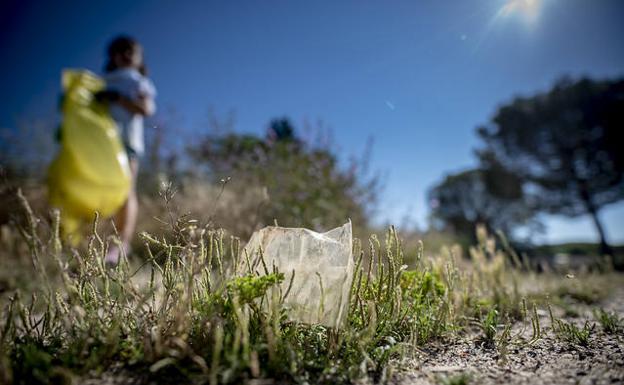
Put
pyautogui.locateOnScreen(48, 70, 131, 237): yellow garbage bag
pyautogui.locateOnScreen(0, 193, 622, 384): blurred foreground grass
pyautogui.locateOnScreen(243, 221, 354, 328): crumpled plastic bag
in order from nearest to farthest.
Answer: pyautogui.locateOnScreen(0, 193, 622, 384): blurred foreground grass, pyautogui.locateOnScreen(243, 221, 354, 328): crumpled plastic bag, pyautogui.locateOnScreen(48, 70, 131, 237): yellow garbage bag

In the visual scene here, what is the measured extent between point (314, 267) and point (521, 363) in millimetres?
777

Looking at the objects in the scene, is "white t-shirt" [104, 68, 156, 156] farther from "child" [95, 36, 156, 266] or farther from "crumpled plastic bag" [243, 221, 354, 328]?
"crumpled plastic bag" [243, 221, 354, 328]

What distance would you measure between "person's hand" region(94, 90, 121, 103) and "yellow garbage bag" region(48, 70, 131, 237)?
0.22 ft

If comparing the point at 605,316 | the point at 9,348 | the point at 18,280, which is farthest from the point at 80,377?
the point at 18,280

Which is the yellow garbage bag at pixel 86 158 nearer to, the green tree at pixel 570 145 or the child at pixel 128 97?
the child at pixel 128 97

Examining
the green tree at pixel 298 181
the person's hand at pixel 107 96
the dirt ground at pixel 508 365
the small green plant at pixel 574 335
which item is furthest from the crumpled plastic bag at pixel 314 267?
the person's hand at pixel 107 96

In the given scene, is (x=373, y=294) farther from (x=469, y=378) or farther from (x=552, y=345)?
(x=552, y=345)

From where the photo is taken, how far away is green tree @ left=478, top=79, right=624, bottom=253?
18.5 meters

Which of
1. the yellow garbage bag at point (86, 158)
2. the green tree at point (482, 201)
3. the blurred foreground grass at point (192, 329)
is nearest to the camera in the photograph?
the blurred foreground grass at point (192, 329)

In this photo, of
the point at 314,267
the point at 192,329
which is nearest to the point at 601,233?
the point at 314,267

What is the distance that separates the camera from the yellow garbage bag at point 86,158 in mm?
3482

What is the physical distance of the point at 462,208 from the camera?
1025 inches

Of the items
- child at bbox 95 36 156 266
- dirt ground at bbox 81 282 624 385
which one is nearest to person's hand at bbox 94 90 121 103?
child at bbox 95 36 156 266

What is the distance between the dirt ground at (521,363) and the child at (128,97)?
337cm
